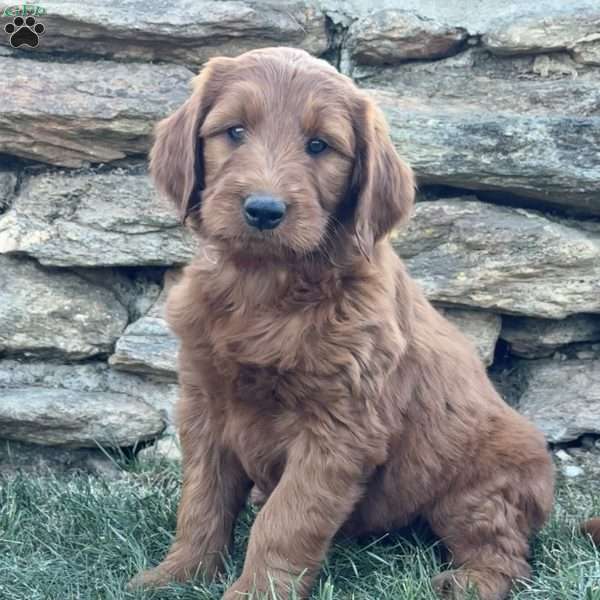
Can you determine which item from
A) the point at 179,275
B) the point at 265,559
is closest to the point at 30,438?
the point at 179,275

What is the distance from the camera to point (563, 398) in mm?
5133

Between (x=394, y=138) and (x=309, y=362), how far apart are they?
1.73 meters

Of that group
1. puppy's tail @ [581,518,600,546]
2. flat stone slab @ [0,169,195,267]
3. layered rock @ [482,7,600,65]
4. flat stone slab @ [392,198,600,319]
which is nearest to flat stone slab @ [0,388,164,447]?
flat stone slab @ [0,169,195,267]

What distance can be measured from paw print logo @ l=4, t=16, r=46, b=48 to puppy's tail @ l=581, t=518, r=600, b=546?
335 cm

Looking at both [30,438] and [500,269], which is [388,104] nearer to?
[500,269]

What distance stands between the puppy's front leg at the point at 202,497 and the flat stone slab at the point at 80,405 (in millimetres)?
1103

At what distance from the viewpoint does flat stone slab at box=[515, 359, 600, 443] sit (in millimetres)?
5062

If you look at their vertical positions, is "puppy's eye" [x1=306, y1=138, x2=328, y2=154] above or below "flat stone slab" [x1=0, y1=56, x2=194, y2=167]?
above

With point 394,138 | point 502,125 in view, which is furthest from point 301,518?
point 502,125

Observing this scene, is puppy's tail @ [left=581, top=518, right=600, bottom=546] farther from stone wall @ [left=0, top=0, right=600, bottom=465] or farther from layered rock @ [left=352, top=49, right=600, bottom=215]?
layered rock @ [left=352, top=49, right=600, bottom=215]

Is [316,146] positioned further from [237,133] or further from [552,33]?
[552,33]

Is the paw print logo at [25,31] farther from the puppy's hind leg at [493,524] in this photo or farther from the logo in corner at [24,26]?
the puppy's hind leg at [493,524]

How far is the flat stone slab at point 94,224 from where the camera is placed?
5.08 metres

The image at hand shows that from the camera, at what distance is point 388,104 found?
506cm
